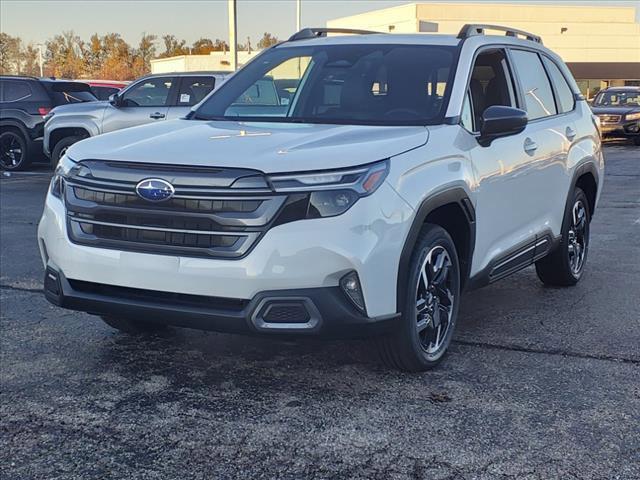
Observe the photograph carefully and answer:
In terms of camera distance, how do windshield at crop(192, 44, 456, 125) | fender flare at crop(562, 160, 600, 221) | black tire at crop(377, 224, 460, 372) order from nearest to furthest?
black tire at crop(377, 224, 460, 372)
windshield at crop(192, 44, 456, 125)
fender flare at crop(562, 160, 600, 221)

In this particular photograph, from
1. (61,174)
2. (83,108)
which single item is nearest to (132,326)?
(61,174)

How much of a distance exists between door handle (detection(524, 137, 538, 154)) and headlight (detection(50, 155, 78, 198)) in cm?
276

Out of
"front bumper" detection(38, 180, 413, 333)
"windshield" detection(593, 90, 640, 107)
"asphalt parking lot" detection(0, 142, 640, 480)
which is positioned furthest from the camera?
"windshield" detection(593, 90, 640, 107)

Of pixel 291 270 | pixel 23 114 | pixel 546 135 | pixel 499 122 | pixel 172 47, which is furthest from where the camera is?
pixel 172 47

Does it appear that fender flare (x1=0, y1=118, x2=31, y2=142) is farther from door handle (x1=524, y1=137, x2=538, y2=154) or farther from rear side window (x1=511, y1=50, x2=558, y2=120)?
door handle (x1=524, y1=137, x2=538, y2=154)

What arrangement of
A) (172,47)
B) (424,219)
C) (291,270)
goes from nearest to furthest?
(291,270)
(424,219)
(172,47)

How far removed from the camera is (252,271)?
12.1 ft

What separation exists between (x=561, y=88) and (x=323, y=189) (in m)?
3.43

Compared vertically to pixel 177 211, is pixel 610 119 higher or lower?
lower

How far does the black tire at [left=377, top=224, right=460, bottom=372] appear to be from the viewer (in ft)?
13.5

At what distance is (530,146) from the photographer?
5395 millimetres

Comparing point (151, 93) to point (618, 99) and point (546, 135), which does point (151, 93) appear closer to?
point (546, 135)

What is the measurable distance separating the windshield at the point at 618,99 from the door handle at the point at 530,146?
20.3 metres

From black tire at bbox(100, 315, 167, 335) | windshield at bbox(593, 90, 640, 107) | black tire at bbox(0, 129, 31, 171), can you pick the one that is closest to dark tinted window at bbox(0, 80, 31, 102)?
black tire at bbox(0, 129, 31, 171)
